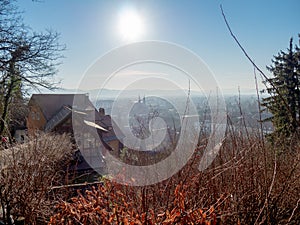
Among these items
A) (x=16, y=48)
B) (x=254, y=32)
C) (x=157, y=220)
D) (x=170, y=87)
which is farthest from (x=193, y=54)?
(x=16, y=48)

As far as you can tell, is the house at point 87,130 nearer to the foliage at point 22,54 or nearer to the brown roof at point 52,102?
the foliage at point 22,54

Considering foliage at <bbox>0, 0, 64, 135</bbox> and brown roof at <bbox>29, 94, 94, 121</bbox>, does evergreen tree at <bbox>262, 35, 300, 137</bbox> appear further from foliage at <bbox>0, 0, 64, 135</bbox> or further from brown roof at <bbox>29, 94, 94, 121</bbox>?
brown roof at <bbox>29, 94, 94, 121</bbox>

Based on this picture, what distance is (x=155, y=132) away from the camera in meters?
3.58

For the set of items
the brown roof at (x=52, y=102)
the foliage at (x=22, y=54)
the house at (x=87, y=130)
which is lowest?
the house at (x=87, y=130)

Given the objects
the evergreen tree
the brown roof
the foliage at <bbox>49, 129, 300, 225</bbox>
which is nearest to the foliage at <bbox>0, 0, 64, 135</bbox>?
the foliage at <bbox>49, 129, 300, 225</bbox>

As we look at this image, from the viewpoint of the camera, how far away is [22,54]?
8672 millimetres

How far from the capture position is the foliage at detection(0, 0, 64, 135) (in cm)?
751

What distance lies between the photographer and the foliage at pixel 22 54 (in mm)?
7508

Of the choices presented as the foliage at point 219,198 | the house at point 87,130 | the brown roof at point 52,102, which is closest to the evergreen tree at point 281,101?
the foliage at point 219,198

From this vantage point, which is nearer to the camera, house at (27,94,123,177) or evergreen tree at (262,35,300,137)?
evergreen tree at (262,35,300,137)

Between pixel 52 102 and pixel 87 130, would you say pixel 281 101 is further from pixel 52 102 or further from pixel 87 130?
pixel 52 102

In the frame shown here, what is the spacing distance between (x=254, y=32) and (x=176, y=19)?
2.51 metres

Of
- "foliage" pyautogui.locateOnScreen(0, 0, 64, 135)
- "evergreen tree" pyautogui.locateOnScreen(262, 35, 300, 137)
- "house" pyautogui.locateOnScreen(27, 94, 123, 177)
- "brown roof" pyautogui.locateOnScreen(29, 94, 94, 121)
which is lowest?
"house" pyautogui.locateOnScreen(27, 94, 123, 177)

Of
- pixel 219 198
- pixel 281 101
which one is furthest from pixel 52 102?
pixel 281 101
